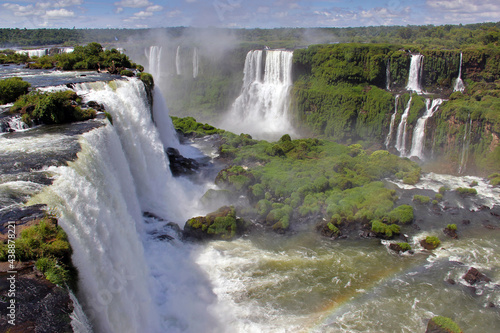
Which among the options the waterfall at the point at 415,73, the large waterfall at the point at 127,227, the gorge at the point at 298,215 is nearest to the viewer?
the large waterfall at the point at 127,227

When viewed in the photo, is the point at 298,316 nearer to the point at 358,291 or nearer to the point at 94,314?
the point at 358,291

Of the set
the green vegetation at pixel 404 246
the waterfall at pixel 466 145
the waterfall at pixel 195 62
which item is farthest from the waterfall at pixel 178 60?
the green vegetation at pixel 404 246

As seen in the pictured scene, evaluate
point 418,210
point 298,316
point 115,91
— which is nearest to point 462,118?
point 418,210

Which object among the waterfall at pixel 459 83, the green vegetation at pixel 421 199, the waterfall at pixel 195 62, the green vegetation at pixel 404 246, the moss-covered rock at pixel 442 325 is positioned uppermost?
the waterfall at pixel 195 62

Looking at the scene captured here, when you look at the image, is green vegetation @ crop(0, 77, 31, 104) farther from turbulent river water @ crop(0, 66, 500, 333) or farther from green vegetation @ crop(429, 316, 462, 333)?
green vegetation @ crop(429, 316, 462, 333)

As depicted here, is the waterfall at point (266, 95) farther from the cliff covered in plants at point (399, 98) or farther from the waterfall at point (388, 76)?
the waterfall at point (388, 76)

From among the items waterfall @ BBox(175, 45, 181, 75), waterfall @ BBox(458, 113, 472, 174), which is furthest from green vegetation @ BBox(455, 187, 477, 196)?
waterfall @ BBox(175, 45, 181, 75)
